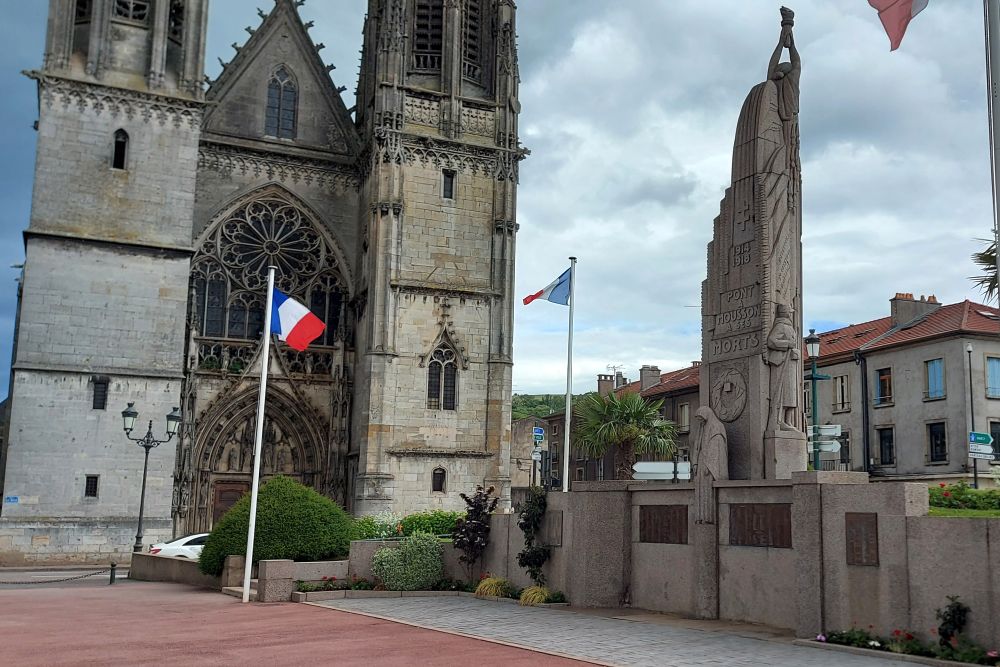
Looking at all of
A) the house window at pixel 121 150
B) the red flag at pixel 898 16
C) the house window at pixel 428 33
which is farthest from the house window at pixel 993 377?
the house window at pixel 121 150

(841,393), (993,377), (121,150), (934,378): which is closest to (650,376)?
(841,393)

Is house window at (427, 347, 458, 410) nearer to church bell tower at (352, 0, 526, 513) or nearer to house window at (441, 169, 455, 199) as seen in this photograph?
Answer: church bell tower at (352, 0, 526, 513)

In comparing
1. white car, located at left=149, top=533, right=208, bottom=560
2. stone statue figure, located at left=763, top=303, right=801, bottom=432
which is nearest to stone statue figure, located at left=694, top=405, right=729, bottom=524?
stone statue figure, located at left=763, top=303, right=801, bottom=432

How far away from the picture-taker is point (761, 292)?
16.0m

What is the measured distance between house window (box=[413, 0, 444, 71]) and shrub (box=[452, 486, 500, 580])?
925 inches

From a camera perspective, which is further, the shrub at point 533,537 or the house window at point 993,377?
the house window at point 993,377

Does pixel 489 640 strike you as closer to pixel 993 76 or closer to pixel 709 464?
pixel 709 464

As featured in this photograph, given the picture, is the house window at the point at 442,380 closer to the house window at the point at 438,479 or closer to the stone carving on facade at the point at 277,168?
the house window at the point at 438,479

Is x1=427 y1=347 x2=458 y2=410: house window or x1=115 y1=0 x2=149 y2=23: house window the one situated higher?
x1=115 y1=0 x2=149 y2=23: house window

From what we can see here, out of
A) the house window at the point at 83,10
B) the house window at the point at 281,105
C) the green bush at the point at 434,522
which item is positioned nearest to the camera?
the green bush at the point at 434,522

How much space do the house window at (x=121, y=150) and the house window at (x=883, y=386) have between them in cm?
3157

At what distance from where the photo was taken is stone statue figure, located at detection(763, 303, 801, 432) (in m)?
15.7

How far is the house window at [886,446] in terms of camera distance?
43.3 meters

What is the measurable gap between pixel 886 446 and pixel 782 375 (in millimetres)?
30936
